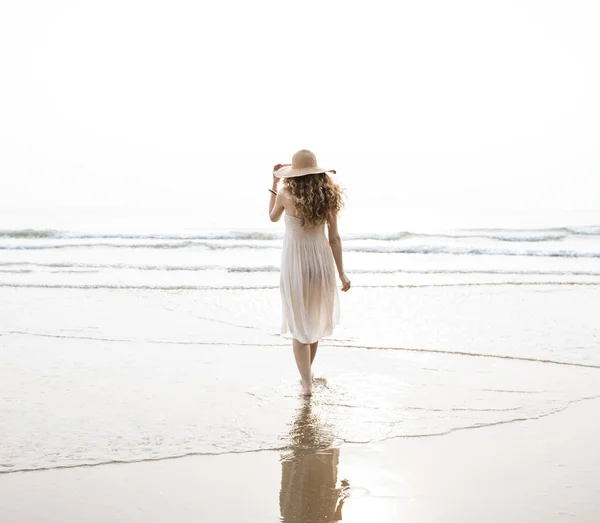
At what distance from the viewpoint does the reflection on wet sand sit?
326 cm

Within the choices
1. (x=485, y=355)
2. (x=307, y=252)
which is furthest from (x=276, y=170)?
(x=485, y=355)

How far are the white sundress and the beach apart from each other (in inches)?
20.5

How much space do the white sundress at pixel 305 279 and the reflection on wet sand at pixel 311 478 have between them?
0.95 m

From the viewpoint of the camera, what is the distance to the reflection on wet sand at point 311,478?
3264 mm

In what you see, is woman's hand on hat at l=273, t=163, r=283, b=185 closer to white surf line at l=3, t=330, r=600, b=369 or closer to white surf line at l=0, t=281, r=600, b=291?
white surf line at l=3, t=330, r=600, b=369

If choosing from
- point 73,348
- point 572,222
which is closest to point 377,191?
point 572,222

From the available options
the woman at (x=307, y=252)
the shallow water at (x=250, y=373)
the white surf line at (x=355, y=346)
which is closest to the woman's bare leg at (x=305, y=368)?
the woman at (x=307, y=252)

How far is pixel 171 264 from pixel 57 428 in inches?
460

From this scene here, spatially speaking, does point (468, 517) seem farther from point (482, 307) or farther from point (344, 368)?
point (482, 307)

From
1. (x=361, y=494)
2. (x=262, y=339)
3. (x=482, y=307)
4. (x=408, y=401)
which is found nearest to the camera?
(x=361, y=494)

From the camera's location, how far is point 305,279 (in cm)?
540

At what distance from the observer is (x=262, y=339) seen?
740 centimetres

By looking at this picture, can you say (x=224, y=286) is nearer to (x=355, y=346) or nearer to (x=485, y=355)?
(x=355, y=346)

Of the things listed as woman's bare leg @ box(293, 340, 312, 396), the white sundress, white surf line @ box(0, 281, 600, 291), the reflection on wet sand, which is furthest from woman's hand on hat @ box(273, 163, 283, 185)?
white surf line @ box(0, 281, 600, 291)
